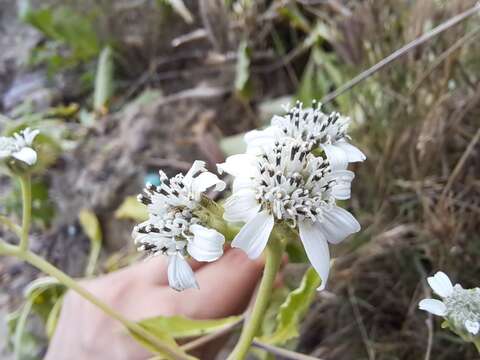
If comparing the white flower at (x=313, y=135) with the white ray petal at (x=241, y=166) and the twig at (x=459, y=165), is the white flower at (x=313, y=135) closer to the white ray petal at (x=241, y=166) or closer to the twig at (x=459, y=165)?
the white ray petal at (x=241, y=166)

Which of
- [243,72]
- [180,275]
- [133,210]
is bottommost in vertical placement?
[133,210]

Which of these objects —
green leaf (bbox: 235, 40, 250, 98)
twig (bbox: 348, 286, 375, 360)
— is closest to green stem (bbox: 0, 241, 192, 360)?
twig (bbox: 348, 286, 375, 360)

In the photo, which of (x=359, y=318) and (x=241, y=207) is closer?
(x=241, y=207)

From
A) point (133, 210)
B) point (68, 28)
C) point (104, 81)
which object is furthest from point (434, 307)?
point (68, 28)

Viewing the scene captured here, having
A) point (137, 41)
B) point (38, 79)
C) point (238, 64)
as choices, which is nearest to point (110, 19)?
point (137, 41)

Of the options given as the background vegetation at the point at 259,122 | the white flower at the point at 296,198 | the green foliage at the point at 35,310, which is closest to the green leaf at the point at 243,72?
the background vegetation at the point at 259,122

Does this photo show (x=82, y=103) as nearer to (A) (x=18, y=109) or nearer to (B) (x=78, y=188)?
(A) (x=18, y=109)

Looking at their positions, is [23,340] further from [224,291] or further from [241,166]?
[241,166]
